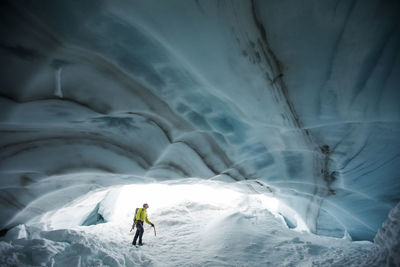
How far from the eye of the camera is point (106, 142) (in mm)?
2906

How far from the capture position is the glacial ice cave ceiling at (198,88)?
169 cm

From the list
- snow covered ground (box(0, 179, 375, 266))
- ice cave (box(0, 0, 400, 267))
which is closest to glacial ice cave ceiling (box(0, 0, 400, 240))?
ice cave (box(0, 0, 400, 267))

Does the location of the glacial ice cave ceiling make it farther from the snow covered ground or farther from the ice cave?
the snow covered ground

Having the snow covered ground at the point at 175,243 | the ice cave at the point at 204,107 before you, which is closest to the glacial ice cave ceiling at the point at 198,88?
the ice cave at the point at 204,107

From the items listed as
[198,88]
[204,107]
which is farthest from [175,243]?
[198,88]

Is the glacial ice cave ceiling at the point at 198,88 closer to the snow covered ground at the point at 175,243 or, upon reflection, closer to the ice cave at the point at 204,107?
the ice cave at the point at 204,107

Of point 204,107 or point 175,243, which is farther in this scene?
point 175,243

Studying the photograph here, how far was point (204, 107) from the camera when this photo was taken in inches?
97.9

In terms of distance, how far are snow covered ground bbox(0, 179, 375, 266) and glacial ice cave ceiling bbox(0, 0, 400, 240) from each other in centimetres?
109

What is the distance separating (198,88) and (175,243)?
3500 mm

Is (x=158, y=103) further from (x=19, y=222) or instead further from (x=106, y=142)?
(x=19, y=222)

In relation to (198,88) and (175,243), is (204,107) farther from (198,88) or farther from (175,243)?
(175,243)

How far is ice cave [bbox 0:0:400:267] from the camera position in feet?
5.59

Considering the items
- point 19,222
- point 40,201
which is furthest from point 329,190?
point 19,222
